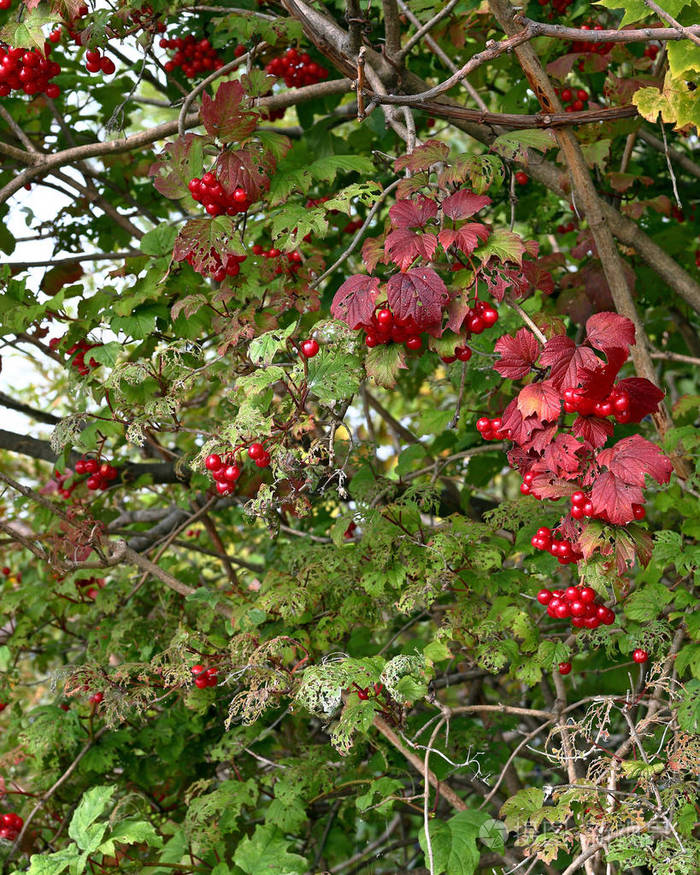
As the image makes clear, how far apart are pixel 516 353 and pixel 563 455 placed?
0.24 metres

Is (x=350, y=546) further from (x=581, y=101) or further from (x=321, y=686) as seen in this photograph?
(x=581, y=101)

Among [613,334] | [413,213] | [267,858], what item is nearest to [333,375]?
[413,213]

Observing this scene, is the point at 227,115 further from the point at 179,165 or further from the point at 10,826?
the point at 10,826

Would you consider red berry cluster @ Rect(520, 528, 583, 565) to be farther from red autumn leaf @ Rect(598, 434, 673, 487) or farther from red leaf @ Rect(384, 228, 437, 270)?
red leaf @ Rect(384, 228, 437, 270)

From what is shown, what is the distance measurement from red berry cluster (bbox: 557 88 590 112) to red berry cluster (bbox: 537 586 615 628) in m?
1.75

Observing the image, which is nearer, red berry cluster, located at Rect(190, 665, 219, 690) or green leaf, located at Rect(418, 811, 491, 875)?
green leaf, located at Rect(418, 811, 491, 875)

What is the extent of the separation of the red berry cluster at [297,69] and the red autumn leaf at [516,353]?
5.07 feet

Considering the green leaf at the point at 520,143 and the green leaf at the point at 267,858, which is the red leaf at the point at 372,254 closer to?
the green leaf at the point at 520,143

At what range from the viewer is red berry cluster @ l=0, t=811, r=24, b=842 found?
265cm

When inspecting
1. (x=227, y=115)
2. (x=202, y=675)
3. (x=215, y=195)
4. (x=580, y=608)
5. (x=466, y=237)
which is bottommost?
(x=202, y=675)

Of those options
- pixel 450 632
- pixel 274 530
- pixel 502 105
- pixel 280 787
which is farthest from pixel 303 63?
pixel 280 787

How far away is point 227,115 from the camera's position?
2104 mm

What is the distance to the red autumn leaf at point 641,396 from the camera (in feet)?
5.84

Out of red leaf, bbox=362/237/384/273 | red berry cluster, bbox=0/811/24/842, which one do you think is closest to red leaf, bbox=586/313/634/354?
red leaf, bbox=362/237/384/273
